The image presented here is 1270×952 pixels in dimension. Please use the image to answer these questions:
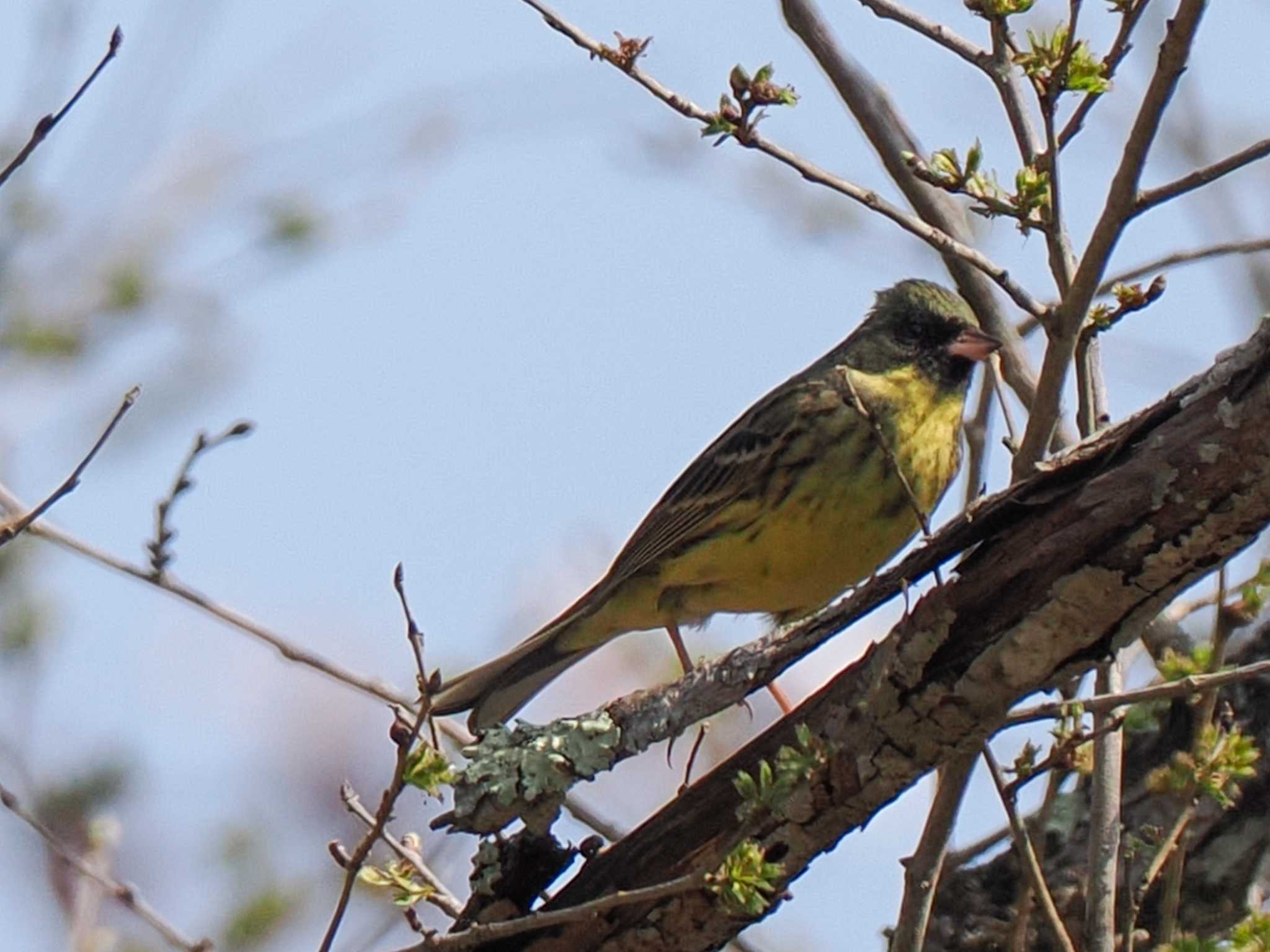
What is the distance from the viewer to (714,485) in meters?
5.82

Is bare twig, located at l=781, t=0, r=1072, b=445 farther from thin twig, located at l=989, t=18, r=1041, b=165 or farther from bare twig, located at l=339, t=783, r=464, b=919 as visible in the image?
bare twig, located at l=339, t=783, r=464, b=919

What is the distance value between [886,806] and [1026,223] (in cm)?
108

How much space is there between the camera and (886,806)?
355 cm

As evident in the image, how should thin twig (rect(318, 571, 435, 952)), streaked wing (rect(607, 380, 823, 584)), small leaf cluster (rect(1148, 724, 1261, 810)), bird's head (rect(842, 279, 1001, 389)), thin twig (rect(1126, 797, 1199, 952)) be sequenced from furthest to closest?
1. bird's head (rect(842, 279, 1001, 389))
2. streaked wing (rect(607, 380, 823, 584))
3. thin twig (rect(1126, 797, 1199, 952))
4. small leaf cluster (rect(1148, 724, 1261, 810))
5. thin twig (rect(318, 571, 435, 952))

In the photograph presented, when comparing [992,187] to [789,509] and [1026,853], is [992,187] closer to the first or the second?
[1026,853]

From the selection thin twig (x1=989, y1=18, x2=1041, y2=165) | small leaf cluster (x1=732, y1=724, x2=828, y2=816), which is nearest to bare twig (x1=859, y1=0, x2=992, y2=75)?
thin twig (x1=989, y1=18, x2=1041, y2=165)

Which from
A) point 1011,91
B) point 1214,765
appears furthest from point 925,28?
point 1214,765

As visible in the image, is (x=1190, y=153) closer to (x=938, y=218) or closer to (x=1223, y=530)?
(x=938, y=218)

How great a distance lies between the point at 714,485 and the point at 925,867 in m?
2.16

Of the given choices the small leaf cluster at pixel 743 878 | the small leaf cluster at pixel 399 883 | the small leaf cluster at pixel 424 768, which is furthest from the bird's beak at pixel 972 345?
the small leaf cluster at pixel 424 768

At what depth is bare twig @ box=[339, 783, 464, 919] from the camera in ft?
10.8

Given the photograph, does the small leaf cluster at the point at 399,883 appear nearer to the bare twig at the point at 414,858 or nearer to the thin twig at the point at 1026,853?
the bare twig at the point at 414,858

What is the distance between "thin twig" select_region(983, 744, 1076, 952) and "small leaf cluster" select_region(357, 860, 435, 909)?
109cm

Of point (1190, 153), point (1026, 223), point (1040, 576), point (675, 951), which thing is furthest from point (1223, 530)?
point (1190, 153)
